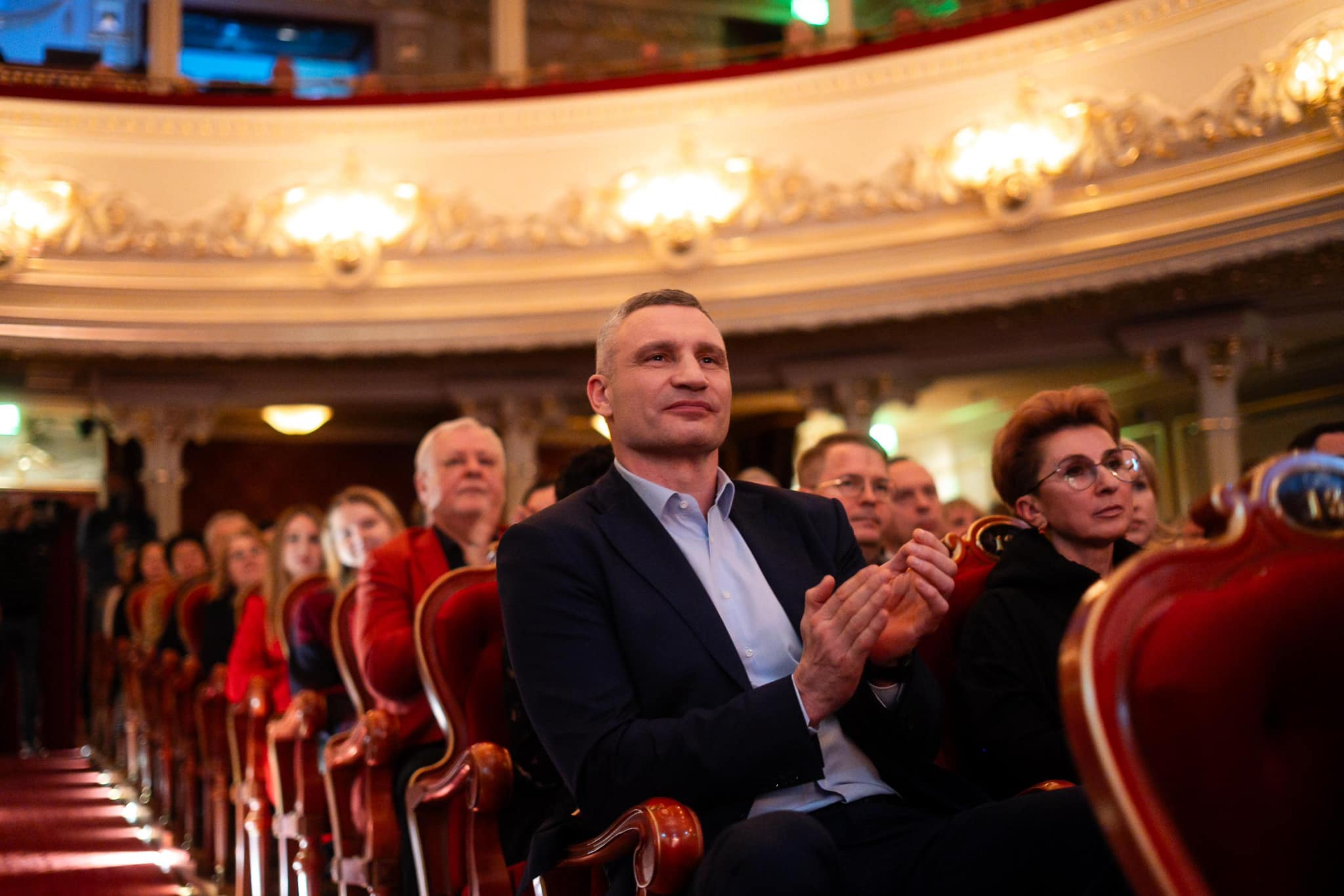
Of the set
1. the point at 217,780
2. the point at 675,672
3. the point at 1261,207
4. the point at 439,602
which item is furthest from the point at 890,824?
the point at 1261,207

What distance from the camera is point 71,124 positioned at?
32.9 ft

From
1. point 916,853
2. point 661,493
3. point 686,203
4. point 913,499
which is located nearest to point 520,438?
point 686,203

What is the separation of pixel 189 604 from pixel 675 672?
4.09m

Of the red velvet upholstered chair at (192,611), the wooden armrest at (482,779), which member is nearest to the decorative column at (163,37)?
the red velvet upholstered chair at (192,611)

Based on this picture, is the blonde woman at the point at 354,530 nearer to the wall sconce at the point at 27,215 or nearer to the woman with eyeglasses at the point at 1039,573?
the woman with eyeglasses at the point at 1039,573

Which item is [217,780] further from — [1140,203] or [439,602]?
[1140,203]

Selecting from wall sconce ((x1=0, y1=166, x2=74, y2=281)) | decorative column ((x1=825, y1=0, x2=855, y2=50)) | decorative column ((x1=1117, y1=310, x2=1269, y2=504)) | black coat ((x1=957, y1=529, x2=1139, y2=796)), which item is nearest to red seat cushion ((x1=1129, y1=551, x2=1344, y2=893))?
black coat ((x1=957, y1=529, x2=1139, y2=796))

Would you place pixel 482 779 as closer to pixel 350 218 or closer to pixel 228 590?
pixel 228 590

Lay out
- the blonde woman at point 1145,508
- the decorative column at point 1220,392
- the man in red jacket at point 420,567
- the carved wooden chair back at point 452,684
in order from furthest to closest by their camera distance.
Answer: the decorative column at point 1220,392, the blonde woman at point 1145,508, the man in red jacket at point 420,567, the carved wooden chair back at point 452,684

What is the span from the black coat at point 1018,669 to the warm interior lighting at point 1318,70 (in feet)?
21.2

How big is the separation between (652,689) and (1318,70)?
7351mm

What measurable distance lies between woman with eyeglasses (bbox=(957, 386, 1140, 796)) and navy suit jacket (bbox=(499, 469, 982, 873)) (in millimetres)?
213

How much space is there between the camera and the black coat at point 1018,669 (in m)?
1.84

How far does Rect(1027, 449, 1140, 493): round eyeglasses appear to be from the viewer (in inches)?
83.8
